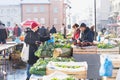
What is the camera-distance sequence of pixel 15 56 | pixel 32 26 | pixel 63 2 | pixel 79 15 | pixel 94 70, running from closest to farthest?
1. pixel 94 70
2. pixel 32 26
3. pixel 15 56
4. pixel 79 15
5. pixel 63 2

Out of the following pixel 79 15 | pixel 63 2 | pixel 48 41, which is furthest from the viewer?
pixel 63 2

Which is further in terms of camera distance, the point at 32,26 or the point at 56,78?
the point at 32,26

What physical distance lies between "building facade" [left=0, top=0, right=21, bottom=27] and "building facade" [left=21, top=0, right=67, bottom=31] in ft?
3.84

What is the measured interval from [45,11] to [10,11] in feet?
22.9

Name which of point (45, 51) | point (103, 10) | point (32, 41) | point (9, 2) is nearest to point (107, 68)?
point (32, 41)

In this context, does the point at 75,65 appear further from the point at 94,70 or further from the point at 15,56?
the point at 15,56

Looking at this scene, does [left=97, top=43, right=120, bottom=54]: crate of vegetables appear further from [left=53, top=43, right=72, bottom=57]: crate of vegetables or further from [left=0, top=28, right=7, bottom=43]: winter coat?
[left=0, top=28, right=7, bottom=43]: winter coat

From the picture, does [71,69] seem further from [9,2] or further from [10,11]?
[10,11]

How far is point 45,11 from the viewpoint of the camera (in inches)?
2908

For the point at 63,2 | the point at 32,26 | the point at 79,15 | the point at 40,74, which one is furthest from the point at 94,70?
the point at 63,2

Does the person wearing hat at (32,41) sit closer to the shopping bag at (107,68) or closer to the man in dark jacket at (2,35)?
the shopping bag at (107,68)

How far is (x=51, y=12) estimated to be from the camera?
74438mm

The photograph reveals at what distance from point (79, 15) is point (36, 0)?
33778 mm

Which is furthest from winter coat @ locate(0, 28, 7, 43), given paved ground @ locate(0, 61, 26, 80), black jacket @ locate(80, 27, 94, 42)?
black jacket @ locate(80, 27, 94, 42)
